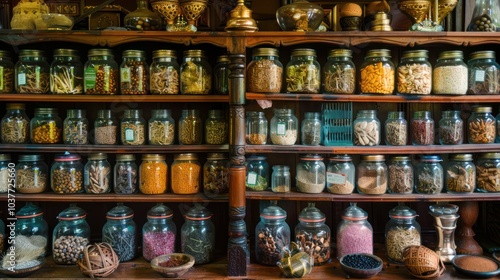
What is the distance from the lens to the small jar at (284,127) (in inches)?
93.6

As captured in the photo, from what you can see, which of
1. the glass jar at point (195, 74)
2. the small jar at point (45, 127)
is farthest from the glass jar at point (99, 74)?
the glass jar at point (195, 74)

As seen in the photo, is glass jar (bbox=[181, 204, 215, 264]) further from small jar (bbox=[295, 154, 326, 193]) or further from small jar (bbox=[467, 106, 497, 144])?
small jar (bbox=[467, 106, 497, 144])

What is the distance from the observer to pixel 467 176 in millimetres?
2361

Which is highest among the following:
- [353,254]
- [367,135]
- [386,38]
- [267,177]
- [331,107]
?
[386,38]

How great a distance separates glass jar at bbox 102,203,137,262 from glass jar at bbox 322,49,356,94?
1288 millimetres

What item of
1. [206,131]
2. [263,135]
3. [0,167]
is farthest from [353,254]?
[0,167]

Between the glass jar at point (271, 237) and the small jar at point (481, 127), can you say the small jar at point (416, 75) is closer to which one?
the small jar at point (481, 127)

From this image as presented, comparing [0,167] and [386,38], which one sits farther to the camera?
[0,167]

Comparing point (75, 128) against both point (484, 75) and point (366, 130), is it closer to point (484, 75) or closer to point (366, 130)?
point (366, 130)

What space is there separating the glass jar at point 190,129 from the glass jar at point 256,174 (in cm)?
31

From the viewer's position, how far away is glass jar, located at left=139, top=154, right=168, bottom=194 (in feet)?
7.83

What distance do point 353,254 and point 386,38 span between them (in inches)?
43.7

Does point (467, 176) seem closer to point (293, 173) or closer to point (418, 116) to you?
point (418, 116)

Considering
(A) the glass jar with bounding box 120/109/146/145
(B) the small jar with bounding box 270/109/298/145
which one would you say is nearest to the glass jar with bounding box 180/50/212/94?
(A) the glass jar with bounding box 120/109/146/145
